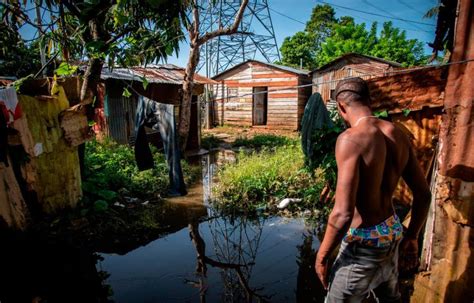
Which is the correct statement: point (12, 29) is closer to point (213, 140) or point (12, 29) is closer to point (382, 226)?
point (382, 226)

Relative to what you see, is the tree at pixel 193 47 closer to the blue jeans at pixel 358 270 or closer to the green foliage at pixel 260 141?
the green foliage at pixel 260 141

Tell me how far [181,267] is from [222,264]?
53 cm

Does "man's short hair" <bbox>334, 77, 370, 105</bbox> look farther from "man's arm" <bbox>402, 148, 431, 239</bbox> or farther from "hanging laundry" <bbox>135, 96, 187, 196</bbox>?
"hanging laundry" <bbox>135, 96, 187, 196</bbox>

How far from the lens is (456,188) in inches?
91.8

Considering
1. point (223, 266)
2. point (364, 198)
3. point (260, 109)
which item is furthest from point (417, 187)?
point (260, 109)

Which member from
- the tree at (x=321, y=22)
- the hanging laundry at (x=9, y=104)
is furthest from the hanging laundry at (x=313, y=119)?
the tree at (x=321, y=22)

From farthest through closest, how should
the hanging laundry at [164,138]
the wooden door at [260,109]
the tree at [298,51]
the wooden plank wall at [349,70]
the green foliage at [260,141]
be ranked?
the tree at [298,51], the wooden door at [260,109], the wooden plank wall at [349,70], the green foliage at [260,141], the hanging laundry at [164,138]

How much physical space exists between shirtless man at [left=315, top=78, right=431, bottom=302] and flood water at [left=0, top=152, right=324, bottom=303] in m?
1.54

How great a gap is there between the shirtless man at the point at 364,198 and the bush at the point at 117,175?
4.68 meters

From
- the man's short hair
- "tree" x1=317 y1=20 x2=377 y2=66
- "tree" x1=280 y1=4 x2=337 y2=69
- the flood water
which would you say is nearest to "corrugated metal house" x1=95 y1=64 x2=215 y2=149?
the flood water

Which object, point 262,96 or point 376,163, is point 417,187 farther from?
point 262,96

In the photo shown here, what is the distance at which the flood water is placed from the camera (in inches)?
128

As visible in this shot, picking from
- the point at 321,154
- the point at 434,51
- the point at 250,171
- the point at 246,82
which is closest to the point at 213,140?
the point at 246,82

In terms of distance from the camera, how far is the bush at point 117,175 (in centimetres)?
562
